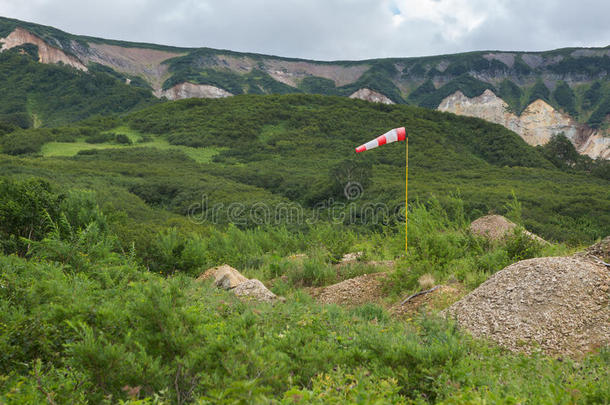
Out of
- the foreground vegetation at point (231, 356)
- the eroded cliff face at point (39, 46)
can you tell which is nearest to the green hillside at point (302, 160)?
the foreground vegetation at point (231, 356)

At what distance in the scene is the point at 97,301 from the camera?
388 centimetres

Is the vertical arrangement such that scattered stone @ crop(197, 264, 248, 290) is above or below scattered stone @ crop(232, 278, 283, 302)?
below

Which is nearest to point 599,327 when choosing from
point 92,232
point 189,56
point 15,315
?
point 15,315

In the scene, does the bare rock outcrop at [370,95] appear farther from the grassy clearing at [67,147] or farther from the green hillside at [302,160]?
the grassy clearing at [67,147]

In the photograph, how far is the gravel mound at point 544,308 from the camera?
3814 millimetres

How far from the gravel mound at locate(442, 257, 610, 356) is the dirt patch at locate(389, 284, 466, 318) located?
36 centimetres

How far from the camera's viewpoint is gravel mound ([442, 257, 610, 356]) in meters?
3.81

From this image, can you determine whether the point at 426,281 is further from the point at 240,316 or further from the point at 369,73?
the point at 369,73

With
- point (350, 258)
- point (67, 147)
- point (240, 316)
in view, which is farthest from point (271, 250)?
point (67, 147)

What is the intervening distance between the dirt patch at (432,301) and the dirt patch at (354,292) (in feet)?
1.81

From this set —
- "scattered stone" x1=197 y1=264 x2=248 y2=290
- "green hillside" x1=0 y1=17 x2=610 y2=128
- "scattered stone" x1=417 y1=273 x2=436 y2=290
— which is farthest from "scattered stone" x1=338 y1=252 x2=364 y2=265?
"green hillside" x1=0 y1=17 x2=610 y2=128

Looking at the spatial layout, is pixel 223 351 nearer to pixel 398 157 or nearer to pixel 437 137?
pixel 398 157

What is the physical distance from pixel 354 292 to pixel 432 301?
138cm

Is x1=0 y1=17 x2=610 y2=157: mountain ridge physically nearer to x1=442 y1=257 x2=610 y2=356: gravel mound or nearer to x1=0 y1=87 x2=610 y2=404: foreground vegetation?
x1=0 y1=87 x2=610 y2=404: foreground vegetation
